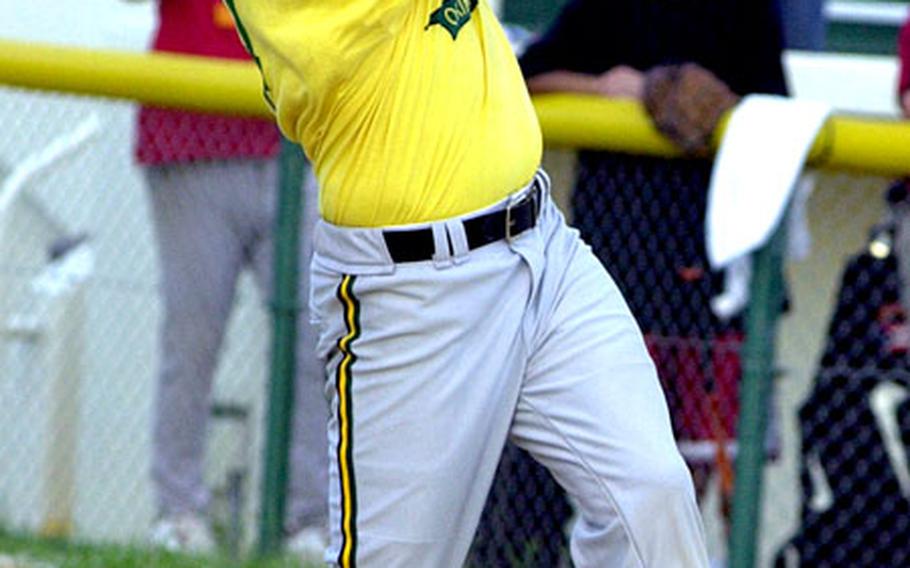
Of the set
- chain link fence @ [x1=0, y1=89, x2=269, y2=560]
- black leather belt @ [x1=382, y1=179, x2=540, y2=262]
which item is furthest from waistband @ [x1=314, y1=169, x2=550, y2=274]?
chain link fence @ [x1=0, y1=89, x2=269, y2=560]

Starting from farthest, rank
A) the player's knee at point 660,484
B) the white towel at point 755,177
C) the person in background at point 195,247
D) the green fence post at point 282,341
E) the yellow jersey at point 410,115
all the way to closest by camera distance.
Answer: the person in background at point 195,247, the green fence post at point 282,341, the white towel at point 755,177, the yellow jersey at point 410,115, the player's knee at point 660,484

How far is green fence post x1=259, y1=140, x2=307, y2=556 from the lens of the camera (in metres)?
5.48

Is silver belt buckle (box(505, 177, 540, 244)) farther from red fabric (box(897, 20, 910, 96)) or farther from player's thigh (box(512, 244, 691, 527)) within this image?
red fabric (box(897, 20, 910, 96))

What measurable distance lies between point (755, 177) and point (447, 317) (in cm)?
144

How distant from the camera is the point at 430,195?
365 centimetres

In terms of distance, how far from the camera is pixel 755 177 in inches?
190

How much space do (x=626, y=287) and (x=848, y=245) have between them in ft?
2.26

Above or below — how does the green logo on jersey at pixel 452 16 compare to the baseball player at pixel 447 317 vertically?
above

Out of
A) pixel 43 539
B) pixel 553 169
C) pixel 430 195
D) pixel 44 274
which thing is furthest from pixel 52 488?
pixel 430 195

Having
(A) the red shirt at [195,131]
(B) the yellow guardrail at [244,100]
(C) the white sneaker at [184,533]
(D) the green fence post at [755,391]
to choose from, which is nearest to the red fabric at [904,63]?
(B) the yellow guardrail at [244,100]

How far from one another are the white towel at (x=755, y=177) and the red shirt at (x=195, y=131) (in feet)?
4.61

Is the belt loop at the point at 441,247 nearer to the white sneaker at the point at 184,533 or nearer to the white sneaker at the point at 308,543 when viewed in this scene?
the white sneaker at the point at 308,543

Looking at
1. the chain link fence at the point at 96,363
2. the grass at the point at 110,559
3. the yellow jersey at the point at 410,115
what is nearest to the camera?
the yellow jersey at the point at 410,115

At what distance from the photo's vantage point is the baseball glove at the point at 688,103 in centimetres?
491
